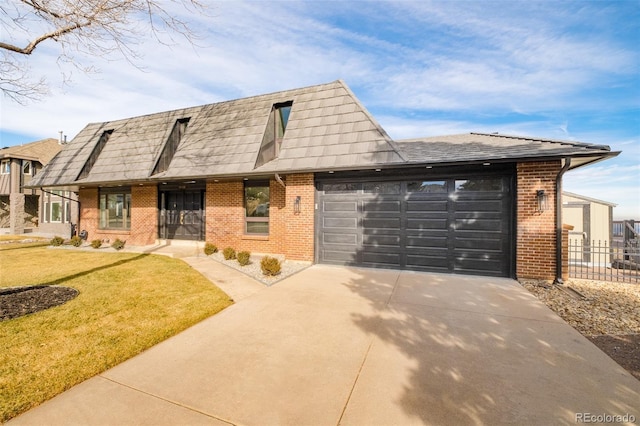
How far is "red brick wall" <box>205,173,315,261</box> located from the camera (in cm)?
876

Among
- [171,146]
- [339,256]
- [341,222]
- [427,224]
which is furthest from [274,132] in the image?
[427,224]

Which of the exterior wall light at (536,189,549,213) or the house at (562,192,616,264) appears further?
the house at (562,192,616,264)

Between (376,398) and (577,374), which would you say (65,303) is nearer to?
(376,398)

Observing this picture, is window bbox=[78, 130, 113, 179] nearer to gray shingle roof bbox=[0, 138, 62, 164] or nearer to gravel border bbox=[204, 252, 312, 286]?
gravel border bbox=[204, 252, 312, 286]

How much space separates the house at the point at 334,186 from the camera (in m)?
6.77

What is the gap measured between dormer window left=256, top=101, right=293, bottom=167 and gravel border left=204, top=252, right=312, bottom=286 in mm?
3713

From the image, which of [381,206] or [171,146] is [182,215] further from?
[381,206]

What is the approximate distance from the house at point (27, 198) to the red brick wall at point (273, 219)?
52.0ft

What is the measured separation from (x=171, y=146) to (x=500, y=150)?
42.7 feet

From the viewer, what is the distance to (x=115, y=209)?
13375 millimetres

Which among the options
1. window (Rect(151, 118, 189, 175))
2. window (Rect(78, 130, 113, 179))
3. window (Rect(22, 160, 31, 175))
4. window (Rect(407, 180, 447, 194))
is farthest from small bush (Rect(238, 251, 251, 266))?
window (Rect(22, 160, 31, 175))

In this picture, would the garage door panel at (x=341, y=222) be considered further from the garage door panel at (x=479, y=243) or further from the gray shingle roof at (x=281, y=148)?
the garage door panel at (x=479, y=243)

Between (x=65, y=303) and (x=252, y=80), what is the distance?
1167 centimetres

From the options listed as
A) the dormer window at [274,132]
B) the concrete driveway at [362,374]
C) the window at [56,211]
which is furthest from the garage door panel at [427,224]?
the window at [56,211]
